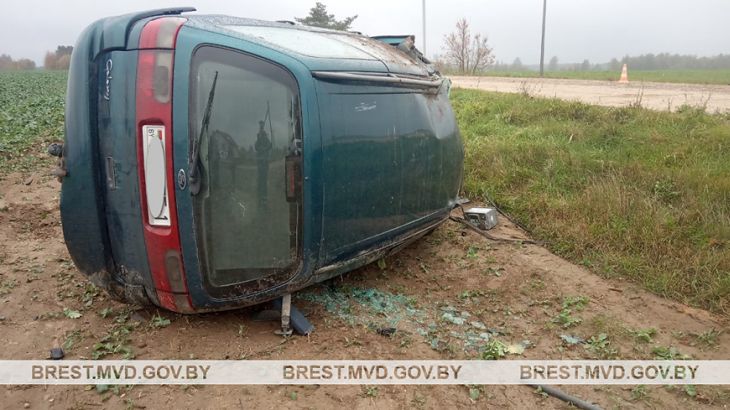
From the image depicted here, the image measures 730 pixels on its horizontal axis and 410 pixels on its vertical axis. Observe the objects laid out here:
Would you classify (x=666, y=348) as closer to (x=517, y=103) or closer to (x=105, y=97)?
(x=105, y=97)

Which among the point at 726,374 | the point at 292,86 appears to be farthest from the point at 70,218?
the point at 726,374

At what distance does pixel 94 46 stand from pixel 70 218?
0.92 metres

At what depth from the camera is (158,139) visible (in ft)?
8.66

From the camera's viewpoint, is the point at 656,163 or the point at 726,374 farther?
the point at 656,163

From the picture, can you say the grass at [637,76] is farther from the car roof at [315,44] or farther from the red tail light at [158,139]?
the red tail light at [158,139]

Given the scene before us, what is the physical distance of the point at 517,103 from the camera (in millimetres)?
9414

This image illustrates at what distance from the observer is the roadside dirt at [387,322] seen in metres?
2.67

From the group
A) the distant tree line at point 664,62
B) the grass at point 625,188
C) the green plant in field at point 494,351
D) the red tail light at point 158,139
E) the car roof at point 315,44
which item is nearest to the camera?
the red tail light at point 158,139

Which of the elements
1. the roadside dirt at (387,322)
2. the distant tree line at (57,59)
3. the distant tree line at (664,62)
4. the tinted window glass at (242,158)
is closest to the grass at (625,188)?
the roadside dirt at (387,322)

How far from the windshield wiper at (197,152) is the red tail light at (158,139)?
0.10 metres

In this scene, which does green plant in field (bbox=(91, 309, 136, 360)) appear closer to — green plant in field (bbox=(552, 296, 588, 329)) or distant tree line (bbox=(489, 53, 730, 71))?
green plant in field (bbox=(552, 296, 588, 329))

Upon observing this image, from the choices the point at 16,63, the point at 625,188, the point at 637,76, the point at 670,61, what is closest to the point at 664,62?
the point at 670,61

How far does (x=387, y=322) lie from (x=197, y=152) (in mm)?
1512

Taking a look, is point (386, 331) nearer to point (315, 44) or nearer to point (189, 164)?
point (189, 164)
